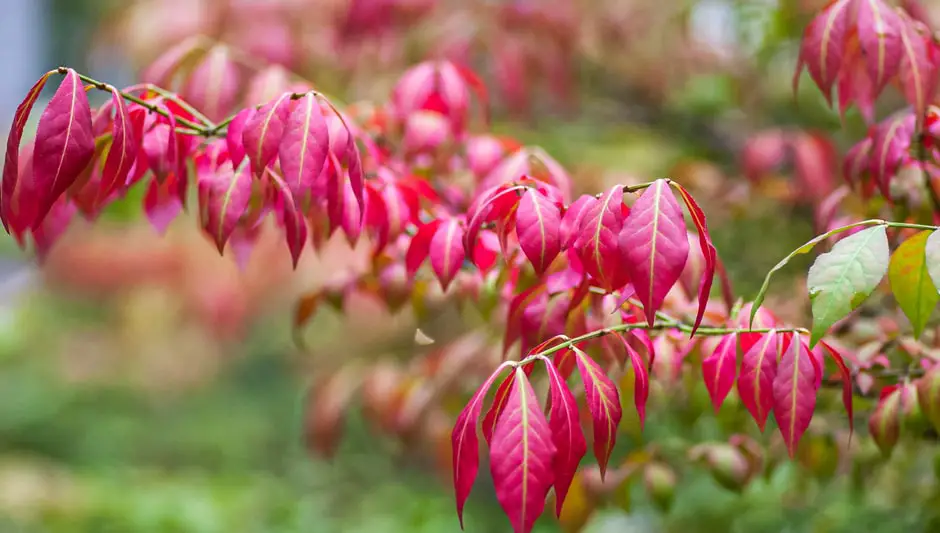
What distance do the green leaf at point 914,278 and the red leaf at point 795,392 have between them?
0.11m

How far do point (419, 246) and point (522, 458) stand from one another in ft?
1.08

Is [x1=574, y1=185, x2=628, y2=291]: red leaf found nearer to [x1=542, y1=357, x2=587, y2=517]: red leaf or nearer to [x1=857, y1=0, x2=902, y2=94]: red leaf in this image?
[x1=542, y1=357, x2=587, y2=517]: red leaf

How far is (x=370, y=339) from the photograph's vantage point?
12.0ft

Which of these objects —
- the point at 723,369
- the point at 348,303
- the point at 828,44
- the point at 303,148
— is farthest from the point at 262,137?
the point at 348,303

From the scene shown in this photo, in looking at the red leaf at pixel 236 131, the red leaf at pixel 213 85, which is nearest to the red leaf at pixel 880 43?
the red leaf at pixel 236 131

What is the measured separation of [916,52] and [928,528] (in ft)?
2.05

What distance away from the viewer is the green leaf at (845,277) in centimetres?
66

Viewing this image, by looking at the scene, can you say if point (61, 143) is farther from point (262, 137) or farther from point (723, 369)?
point (723, 369)

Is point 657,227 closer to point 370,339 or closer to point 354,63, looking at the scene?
point 354,63

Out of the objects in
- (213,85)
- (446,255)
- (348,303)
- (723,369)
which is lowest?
(348,303)

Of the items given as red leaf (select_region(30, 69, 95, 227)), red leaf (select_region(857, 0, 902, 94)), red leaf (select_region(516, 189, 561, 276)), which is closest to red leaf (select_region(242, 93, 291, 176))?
red leaf (select_region(30, 69, 95, 227))

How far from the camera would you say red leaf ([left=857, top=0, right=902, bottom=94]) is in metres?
0.89

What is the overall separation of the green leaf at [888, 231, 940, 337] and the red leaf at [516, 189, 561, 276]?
→ 0.27m

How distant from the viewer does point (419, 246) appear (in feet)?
3.04
